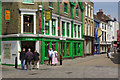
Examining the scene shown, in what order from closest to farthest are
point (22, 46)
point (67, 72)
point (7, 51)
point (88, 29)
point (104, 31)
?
1. point (67, 72)
2. point (22, 46)
3. point (7, 51)
4. point (88, 29)
5. point (104, 31)

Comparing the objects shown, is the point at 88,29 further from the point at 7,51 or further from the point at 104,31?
the point at 7,51

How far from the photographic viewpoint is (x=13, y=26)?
20.8 meters

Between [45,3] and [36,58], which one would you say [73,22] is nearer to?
[45,3]

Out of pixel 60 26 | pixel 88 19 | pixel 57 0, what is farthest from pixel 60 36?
pixel 88 19

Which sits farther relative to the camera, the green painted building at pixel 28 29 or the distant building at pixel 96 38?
the distant building at pixel 96 38

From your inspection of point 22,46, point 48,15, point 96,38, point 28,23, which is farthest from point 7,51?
point 96,38

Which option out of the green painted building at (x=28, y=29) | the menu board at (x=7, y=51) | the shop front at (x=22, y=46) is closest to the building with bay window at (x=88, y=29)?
the green painted building at (x=28, y=29)

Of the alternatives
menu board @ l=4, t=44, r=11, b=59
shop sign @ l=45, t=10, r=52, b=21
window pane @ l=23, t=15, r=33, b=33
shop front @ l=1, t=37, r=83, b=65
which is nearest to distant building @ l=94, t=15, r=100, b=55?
shop front @ l=1, t=37, r=83, b=65

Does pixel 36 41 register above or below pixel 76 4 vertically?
below

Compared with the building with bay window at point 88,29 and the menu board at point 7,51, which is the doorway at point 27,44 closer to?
the menu board at point 7,51

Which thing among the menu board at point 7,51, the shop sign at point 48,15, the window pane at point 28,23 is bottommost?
the menu board at point 7,51

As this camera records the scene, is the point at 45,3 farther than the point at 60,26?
No

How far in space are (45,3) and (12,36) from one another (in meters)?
5.37

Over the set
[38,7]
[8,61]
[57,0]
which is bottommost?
[8,61]
